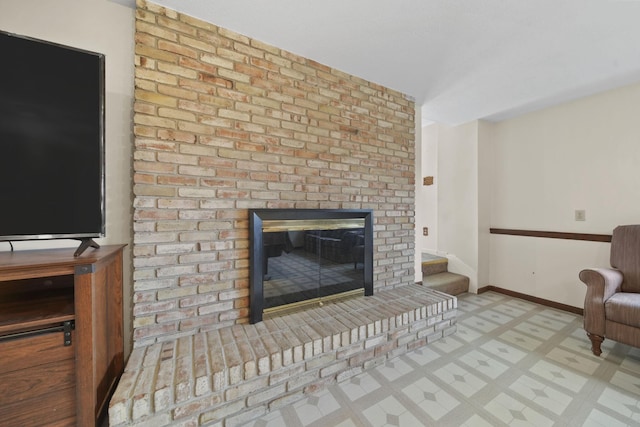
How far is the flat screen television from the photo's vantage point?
3.46ft

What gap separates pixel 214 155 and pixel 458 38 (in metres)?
1.95

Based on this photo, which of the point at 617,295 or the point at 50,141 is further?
the point at 617,295

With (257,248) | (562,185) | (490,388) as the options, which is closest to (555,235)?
(562,185)

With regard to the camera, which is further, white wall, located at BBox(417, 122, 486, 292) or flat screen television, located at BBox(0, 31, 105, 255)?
white wall, located at BBox(417, 122, 486, 292)

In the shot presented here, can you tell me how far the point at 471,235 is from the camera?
3.39m

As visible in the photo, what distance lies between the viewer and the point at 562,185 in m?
2.84

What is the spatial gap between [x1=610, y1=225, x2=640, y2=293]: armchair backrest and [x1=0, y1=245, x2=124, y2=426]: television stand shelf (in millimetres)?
3967

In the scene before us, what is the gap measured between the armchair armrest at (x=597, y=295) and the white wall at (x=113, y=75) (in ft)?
11.5

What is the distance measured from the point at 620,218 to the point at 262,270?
3596mm

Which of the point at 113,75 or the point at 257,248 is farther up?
the point at 113,75

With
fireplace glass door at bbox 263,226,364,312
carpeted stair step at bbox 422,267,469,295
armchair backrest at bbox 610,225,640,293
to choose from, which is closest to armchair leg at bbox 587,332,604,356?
armchair backrest at bbox 610,225,640,293

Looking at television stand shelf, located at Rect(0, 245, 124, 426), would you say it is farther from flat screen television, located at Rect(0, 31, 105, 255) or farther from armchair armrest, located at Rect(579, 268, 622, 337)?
armchair armrest, located at Rect(579, 268, 622, 337)

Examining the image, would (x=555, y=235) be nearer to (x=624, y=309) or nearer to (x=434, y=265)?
(x=624, y=309)

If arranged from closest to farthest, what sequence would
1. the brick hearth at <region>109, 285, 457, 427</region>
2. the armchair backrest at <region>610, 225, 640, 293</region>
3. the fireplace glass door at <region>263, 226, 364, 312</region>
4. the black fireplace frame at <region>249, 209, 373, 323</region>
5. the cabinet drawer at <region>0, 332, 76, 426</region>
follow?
the cabinet drawer at <region>0, 332, 76, 426</region>, the brick hearth at <region>109, 285, 457, 427</region>, the black fireplace frame at <region>249, 209, 373, 323</region>, the fireplace glass door at <region>263, 226, 364, 312</region>, the armchair backrest at <region>610, 225, 640, 293</region>
